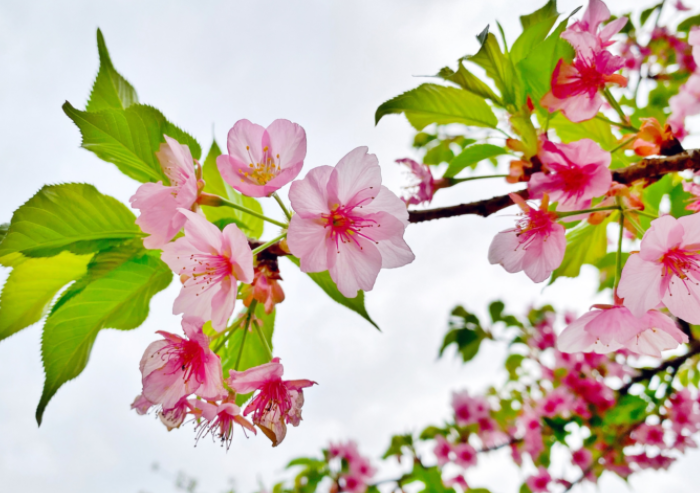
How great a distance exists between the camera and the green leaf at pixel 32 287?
2.55ft

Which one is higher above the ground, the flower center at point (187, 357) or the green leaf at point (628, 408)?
the flower center at point (187, 357)

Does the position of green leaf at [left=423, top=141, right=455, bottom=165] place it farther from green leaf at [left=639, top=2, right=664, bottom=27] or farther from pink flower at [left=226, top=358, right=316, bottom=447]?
pink flower at [left=226, top=358, right=316, bottom=447]

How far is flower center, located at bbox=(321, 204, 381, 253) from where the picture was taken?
0.67 meters

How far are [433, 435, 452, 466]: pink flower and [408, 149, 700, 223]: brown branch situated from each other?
2.68m

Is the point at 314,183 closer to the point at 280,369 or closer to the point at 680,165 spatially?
the point at 280,369

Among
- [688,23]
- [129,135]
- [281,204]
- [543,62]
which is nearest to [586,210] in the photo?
[543,62]

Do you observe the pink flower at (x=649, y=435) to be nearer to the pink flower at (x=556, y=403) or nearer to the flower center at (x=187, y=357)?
the pink flower at (x=556, y=403)

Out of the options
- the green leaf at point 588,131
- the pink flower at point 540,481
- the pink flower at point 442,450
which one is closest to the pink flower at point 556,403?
the pink flower at point 540,481

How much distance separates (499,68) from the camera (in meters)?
0.91

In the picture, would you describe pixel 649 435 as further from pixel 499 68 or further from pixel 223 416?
pixel 223 416

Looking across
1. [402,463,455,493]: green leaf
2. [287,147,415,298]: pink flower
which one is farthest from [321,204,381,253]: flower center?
[402,463,455,493]: green leaf

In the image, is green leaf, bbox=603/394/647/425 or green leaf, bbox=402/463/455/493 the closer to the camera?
green leaf, bbox=603/394/647/425

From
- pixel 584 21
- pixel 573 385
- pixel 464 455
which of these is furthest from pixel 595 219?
pixel 464 455

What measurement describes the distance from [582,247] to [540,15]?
530mm
